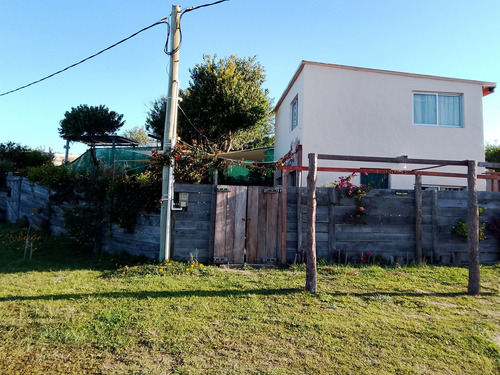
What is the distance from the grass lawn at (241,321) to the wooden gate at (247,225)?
42 cm

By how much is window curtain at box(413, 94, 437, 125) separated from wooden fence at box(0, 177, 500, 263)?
447cm

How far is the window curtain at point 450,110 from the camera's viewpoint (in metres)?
11.3

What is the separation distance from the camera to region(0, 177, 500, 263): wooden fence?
6.71 meters

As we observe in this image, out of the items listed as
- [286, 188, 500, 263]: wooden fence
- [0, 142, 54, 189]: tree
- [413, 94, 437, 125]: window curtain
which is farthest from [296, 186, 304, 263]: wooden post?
[0, 142, 54, 189]: tree

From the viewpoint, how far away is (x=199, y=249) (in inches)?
263

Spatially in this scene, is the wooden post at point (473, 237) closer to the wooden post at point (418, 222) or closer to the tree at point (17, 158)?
the wooden post at point (418, 222)

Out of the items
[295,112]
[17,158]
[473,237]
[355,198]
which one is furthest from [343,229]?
[17,158]

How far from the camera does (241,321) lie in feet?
13.1

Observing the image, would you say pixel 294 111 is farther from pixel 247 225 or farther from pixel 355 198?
pixel 247 225

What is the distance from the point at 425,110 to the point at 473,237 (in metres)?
7.27

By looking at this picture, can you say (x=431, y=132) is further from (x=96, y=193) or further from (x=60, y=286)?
(x=60, y=286)

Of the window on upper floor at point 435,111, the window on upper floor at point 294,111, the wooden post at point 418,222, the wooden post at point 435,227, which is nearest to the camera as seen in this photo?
the wooden post at point 418,222

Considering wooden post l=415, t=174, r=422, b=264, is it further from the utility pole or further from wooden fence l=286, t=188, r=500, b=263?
the utility pole

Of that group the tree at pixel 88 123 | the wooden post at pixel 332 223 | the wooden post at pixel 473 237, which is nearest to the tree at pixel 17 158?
the tree at pixel 88 123
